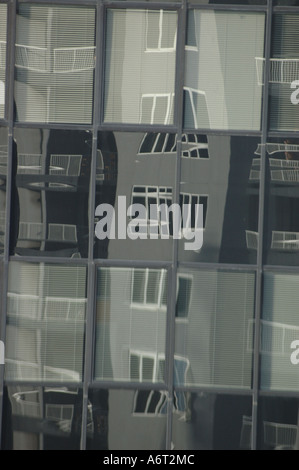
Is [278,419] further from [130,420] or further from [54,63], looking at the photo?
[54,63]

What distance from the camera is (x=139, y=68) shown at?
11594 millimetres

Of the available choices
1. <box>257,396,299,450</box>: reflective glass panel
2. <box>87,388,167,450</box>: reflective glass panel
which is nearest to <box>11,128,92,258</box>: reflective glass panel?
<box>87,388,167,450</box>: reflective glass panel

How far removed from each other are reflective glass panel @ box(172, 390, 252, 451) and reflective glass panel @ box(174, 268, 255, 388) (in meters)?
0.22

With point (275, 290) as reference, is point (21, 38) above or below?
above

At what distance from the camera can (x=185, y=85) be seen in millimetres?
11508

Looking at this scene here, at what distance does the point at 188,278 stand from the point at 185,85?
8.78 ft

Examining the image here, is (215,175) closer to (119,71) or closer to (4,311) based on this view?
(119,71)

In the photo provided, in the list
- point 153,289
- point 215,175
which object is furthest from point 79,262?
point 215,175

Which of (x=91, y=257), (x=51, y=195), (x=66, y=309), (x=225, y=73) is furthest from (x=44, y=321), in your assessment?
(x=225, y=73)

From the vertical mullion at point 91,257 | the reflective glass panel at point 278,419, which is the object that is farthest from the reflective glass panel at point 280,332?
the vertical mullion at point 91,257

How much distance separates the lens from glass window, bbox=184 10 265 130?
37.8 feet

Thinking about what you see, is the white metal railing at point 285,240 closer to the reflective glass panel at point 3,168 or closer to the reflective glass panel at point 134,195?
the reflective glass panel at point 134,195
